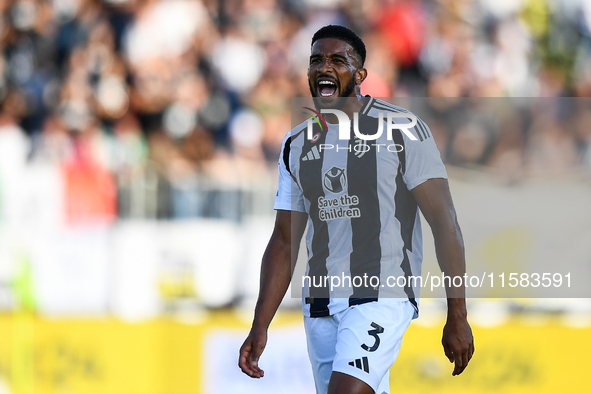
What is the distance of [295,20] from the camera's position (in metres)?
8.59

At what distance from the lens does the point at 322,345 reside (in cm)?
377

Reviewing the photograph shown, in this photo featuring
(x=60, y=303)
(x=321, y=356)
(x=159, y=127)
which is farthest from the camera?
(x=159, y=127)

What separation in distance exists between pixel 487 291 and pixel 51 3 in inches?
235

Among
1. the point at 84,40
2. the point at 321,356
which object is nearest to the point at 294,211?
the point at 321,356

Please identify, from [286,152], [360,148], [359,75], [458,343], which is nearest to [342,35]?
[359,75]

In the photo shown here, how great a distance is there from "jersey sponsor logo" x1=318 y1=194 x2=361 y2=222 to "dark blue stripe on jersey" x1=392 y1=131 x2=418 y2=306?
19 cm

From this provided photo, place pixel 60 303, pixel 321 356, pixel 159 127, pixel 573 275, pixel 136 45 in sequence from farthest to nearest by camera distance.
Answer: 1. pixel 136 45
2. pixel 159 127
3. pixel 60 303
4. pixel 573 275
5. pixel 321 356

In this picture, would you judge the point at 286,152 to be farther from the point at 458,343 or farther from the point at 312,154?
the point at 458,343

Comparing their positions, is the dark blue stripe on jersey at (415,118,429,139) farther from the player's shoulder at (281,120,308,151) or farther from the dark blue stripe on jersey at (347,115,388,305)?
the player's shoulder at (281,120,308,151)

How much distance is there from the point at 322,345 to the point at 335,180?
784 millimetres

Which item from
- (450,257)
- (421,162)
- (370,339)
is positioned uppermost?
(421,162)

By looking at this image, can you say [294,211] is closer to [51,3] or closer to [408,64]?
[408,64]

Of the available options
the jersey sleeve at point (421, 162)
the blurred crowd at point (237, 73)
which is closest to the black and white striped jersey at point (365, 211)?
the jersey sleeve at point (421, 162)

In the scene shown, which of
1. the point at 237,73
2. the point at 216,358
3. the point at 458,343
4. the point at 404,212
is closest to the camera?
the point at 458,343
